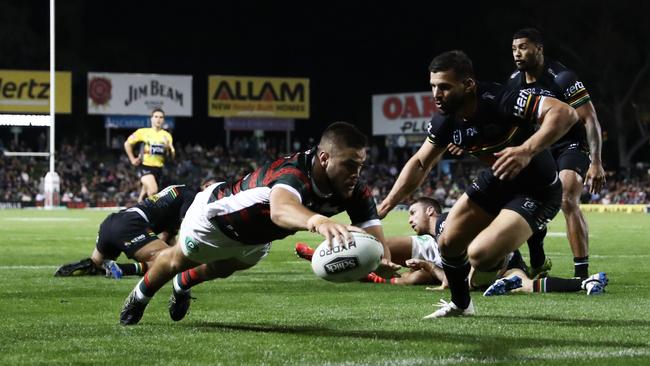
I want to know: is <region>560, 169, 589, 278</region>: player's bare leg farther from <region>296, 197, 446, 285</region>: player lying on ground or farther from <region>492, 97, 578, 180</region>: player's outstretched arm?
<region>492, 97, 578, 180</region>: player's outstretched arm

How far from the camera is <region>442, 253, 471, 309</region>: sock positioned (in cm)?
724

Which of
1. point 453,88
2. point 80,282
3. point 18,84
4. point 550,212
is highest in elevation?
point 18,84

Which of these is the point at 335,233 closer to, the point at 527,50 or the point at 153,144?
the point at 527,50

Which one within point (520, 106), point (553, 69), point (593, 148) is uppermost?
point (553, 69)

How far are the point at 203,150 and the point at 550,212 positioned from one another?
51495mm

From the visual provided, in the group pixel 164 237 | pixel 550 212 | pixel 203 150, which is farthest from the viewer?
pixel 203 150

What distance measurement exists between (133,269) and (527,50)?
180 inches

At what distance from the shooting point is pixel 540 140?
21.1ft

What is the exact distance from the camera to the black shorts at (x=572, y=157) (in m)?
9.70

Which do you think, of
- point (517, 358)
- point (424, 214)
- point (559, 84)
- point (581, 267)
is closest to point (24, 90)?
point (424, 214)

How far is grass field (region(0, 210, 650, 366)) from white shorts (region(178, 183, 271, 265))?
1.50 ft

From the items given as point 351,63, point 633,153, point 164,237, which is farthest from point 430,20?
point 164,237

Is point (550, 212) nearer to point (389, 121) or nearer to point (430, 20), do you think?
point (389, 121)

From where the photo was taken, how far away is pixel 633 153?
61.8 meters
